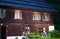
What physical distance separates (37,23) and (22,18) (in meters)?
2.05

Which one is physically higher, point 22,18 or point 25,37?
point 22,18

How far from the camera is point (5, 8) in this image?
67.3 feet

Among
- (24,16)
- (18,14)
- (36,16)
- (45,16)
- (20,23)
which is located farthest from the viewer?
(45,16)

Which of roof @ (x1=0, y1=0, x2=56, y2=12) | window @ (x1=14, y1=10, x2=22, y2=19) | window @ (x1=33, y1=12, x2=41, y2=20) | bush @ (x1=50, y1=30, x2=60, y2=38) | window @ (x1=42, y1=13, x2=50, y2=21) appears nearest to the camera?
roof @ (x1=0, y1=0, x2=56, y2=12)

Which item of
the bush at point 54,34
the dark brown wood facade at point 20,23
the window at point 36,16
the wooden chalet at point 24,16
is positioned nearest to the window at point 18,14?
the wooden chalet at point 24,16

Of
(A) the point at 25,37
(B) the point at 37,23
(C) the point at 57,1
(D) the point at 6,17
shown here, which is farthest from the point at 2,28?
(C) the point at 57,1

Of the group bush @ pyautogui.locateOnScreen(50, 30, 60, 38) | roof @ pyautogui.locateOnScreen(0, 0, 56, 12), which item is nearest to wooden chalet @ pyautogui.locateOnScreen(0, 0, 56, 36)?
roof @ pyautogui.locateOnScreen(0, 0, 56, 12)

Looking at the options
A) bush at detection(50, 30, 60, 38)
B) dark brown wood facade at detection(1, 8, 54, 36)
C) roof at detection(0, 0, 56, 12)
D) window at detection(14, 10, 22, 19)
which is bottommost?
bush at detection(50, 30, 60, 38)

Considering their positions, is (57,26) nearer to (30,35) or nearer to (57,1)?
(57,1)

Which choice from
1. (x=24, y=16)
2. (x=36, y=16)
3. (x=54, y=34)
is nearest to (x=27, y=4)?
(x=24, y=16)

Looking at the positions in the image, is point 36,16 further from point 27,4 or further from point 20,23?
point 20,23

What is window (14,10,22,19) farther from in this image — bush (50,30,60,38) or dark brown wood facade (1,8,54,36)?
bush (50,30,60,38)

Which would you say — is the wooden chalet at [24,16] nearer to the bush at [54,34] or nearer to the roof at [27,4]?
the roof at [27,4]

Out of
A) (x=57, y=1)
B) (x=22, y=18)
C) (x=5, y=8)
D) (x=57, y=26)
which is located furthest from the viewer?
(x=57, y=1)
